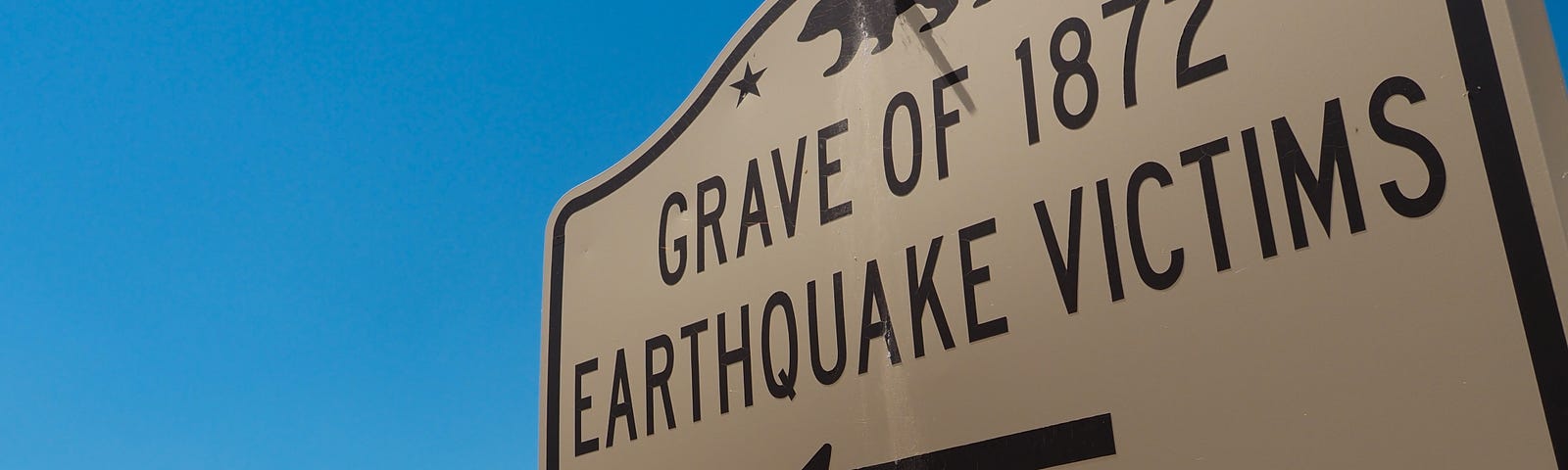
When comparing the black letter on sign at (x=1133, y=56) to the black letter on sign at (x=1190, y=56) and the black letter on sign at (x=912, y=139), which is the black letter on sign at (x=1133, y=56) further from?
the black letter on sign at (x=912, y=139)

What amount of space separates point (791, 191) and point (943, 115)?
0.39 metres

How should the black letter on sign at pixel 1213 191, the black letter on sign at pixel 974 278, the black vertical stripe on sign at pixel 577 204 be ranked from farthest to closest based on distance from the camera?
the black vertical stripe on sign at pixel 577 204
the black letter on sign at pixel 974 278
the black letter on sign at pixel 1213 191

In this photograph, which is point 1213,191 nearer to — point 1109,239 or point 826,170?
point 1109,239

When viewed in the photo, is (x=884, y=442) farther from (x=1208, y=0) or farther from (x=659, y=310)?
(x=1208, y=0)

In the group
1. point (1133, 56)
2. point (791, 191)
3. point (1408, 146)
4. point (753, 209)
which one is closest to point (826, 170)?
point (791, 191)

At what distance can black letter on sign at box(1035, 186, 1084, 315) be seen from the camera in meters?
2.13

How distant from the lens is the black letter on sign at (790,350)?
2.54 meters

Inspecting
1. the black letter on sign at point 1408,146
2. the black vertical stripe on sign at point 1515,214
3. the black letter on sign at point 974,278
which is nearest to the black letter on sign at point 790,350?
the black letter on sign at point 974,278

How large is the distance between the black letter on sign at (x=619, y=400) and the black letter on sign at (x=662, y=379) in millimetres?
63

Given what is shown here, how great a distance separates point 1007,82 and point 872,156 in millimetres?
322

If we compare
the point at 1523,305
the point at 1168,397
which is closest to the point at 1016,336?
the point at 1168,397

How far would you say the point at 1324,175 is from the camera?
188 centimetres

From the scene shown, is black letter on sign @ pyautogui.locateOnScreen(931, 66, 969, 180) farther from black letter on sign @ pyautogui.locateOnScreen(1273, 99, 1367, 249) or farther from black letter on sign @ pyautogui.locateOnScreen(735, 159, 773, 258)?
black letter on sign @ pyautogui.locateOnScreen(1273, 99, 1367, 249)

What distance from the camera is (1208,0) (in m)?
2.07
